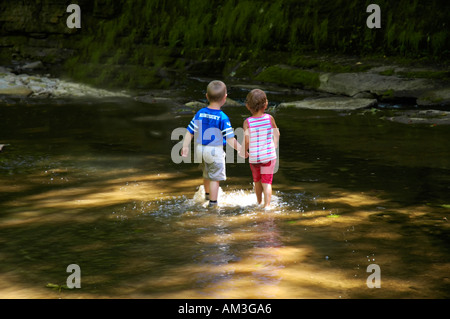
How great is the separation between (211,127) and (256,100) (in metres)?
0.54

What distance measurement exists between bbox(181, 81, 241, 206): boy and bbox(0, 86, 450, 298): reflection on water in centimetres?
33

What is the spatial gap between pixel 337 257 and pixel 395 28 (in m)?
13.1

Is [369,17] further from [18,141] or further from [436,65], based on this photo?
[18,141]

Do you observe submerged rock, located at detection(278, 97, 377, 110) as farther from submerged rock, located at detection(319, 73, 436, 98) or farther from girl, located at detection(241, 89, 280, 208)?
girl, located at detection(241, 89, 280, 208)

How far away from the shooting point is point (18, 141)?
31.1 feet

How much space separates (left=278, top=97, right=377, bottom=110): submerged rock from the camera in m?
13.2

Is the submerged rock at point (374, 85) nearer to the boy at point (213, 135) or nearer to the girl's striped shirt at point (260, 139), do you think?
the girl's striped shirt at point (260, 139)

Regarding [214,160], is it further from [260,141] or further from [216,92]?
[216,92]

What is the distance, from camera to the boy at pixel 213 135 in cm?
563

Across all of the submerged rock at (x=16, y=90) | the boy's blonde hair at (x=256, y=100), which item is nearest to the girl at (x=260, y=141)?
the boy's blonde hair at (x=256, y=100)

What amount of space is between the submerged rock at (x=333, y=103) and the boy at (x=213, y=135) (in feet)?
26.1

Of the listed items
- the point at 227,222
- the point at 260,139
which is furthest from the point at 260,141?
the point at 227,222

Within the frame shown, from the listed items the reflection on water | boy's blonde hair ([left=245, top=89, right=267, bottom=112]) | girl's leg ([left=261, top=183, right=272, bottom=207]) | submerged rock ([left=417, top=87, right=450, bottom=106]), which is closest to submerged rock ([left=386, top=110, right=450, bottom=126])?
submerged rock ([left=417, top=87, right=450, bottom=106])
